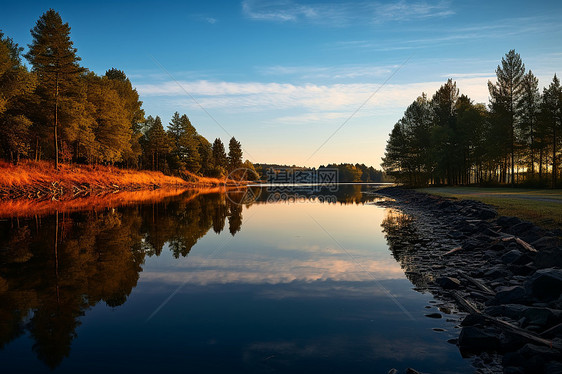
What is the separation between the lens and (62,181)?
44.7 metres

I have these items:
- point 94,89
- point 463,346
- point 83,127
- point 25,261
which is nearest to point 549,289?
point 463,346

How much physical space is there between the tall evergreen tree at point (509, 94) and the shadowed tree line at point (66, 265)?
52.5 metres

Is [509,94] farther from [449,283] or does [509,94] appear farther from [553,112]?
[449,283]

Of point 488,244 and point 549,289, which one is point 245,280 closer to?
point 549,289

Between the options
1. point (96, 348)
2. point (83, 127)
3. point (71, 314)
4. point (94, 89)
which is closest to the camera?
point (96, 348)

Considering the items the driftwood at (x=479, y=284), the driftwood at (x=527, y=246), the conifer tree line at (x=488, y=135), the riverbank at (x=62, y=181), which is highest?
the conifer tree line at (x=488, y=135)

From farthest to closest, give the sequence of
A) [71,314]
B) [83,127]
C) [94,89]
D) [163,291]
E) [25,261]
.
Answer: [94,89], [83,127], [25,261], [163,291], [71,314]

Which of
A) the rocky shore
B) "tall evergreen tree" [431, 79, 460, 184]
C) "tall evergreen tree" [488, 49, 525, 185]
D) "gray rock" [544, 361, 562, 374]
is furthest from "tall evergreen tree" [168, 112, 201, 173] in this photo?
"gray rock" [544, 361, 562, 374]

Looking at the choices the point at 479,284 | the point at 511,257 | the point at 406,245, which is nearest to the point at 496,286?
the point at 479,284

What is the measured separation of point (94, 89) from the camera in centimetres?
5691

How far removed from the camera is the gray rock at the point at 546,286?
657 centimetres

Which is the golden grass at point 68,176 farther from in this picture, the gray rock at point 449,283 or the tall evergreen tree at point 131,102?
the gray rock at point 449,283

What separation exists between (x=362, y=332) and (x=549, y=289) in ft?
13.2

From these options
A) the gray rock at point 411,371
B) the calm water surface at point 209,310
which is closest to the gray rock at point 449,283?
the calm water surface at point 209,310
